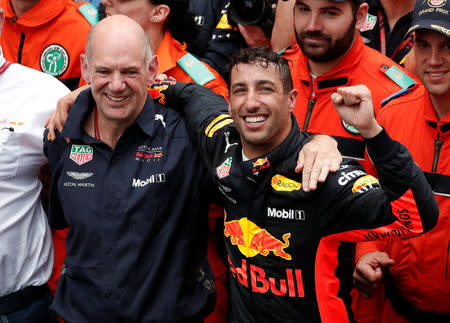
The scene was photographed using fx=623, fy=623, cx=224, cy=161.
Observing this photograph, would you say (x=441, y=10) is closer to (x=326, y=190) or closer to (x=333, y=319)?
(x=326, y=190)

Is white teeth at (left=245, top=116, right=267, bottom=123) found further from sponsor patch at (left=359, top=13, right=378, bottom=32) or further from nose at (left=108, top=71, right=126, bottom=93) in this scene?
sponsor patch at (left=359, top=13, right=378, bottom=32)

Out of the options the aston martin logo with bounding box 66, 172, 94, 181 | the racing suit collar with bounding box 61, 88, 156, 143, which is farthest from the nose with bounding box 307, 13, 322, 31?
the aston martin logo with bounding box 66, 172, 94, 181

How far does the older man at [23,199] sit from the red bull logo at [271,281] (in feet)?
3.89

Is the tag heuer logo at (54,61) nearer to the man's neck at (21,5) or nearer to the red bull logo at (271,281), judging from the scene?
the man's neck at (21,5)

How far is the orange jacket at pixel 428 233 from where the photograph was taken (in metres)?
2.86

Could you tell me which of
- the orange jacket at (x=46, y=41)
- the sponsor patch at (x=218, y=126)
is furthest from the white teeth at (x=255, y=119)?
the orange jacket at (x=46, y=41)

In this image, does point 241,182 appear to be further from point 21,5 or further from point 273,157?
point 21,5

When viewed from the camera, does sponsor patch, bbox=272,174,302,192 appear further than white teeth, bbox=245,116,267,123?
No

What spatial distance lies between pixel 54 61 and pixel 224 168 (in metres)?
1.84

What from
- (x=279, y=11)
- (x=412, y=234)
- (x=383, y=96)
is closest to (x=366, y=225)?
(x=412, y=234)

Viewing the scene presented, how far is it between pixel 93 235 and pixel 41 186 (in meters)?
0.60

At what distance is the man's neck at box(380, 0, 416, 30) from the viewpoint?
13.2 ft

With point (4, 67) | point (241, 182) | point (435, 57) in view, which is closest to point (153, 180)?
point (241, 182)

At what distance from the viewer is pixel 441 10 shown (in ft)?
9.75
